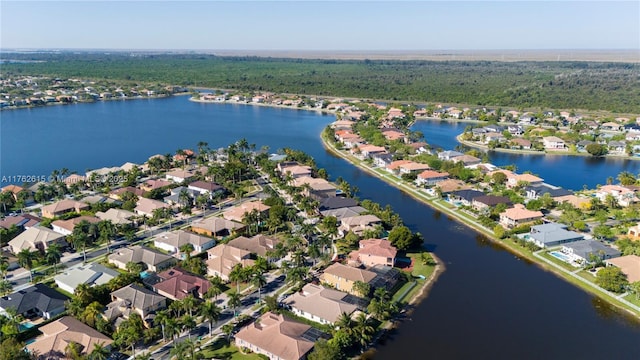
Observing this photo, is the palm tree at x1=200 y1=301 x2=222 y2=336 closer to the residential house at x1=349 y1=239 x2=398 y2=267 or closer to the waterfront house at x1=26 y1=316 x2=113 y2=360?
the waterfront house at x1=26 y1=316 x2=113 y2=360

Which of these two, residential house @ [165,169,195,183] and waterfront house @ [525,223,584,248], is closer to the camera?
waterfront house @ [525,223,584,248]

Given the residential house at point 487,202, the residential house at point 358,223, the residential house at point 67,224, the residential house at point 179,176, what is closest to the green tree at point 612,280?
the residential house at point 487,202

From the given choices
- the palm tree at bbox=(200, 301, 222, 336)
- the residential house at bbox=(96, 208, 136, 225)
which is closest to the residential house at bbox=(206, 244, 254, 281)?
the palm tree at bbox=(200, 301, 222, 336)

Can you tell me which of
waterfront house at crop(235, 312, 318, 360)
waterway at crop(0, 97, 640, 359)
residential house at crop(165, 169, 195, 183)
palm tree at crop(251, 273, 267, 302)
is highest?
palm tree at crop(251, 273, 267, 302)

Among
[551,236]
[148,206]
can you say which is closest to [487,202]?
[551,236]

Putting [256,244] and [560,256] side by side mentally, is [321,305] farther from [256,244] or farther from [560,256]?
[560,256]

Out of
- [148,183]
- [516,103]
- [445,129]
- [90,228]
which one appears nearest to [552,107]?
[516,103]
